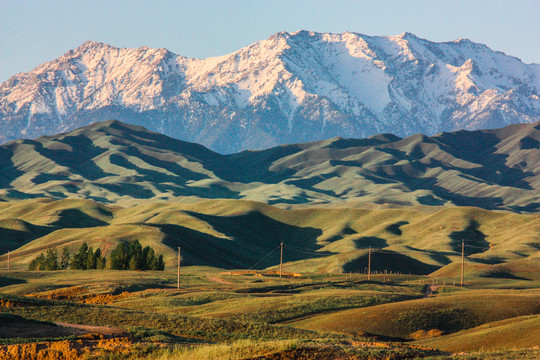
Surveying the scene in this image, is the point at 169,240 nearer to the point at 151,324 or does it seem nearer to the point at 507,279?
the point at 507,279

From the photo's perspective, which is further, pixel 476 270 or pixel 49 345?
pixel 476 270

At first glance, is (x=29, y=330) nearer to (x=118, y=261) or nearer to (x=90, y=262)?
(x=118, y=261)

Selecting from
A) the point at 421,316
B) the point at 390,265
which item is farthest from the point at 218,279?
the point at 390,265

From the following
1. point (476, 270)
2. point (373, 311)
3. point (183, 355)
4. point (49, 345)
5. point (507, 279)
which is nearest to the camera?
point (183, 355)

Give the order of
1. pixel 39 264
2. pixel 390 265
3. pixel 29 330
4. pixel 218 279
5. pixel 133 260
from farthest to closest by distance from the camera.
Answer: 1. pixel 390 265
2. pixel 39 264
3. pixel 133 260
4. pixel 218 279
5. pixel 29 330

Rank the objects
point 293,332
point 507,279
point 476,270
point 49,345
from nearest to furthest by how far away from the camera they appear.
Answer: point 49,345, point 293,332, point 507,279, point 476,270

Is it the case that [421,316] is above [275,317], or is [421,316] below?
above

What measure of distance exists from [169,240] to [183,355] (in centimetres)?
16177

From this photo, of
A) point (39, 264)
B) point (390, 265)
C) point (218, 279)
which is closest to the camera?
point (218, 279)

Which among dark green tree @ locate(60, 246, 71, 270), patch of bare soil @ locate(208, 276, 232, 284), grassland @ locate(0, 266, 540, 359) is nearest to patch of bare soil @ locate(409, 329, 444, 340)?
grassland @ locate(0, 266, 540, 359)

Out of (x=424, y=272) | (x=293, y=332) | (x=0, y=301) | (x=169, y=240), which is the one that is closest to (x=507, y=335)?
(x=293, y=332)

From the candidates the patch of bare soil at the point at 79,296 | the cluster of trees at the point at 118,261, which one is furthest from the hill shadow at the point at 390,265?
the patch of bare soil at the point at 79,296

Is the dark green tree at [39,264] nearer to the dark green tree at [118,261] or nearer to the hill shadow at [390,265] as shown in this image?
the dark green tree at [118,261]

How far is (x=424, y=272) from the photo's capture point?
180m
